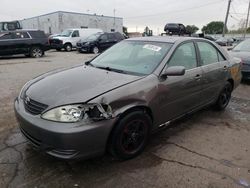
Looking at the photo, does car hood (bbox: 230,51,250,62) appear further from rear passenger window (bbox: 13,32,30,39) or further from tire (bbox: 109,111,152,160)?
rear passenger window (bbox: 13,32,30,39)

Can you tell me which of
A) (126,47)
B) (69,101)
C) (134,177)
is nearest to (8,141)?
(69,101)

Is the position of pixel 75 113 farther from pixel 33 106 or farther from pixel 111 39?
pixel 111 39

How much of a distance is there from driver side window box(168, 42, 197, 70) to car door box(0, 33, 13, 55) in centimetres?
1266

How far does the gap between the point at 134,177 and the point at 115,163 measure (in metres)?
0.38

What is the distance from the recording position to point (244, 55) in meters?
8.43

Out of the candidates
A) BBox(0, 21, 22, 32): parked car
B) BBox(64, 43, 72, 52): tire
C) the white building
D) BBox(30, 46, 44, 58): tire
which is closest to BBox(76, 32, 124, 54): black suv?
BBox(64, 43, 72, 52): tire

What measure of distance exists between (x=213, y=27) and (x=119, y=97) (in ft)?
268

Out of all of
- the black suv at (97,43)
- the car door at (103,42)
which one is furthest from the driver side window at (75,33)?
the car door at (103,42)

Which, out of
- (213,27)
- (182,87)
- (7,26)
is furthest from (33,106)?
(213,27)

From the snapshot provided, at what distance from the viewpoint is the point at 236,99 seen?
262 inches

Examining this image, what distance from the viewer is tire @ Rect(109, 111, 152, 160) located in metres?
3.12

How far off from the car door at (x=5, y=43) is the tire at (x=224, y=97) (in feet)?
41.4

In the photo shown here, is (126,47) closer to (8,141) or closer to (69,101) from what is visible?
(69,101)

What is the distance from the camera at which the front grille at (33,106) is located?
299 centimetres
